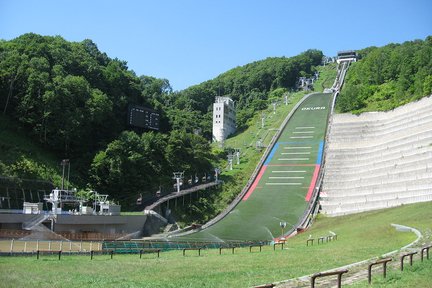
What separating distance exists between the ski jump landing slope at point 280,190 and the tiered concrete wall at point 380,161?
231 centimetres

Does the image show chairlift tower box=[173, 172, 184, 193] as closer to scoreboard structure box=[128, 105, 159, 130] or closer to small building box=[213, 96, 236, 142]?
scoreboard structure box=[128, 105, 159, 130]

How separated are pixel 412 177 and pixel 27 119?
37.5 m

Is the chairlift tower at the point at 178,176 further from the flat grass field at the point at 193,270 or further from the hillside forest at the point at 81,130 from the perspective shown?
the flat grass field at the point at 193,270

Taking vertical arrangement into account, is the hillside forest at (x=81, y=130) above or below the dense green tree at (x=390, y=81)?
below

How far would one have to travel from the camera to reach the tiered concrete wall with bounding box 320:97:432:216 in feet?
133

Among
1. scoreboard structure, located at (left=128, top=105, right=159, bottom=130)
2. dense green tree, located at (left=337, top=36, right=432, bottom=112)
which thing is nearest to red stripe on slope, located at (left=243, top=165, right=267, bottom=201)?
scoreboard structure, located at (left=128, top=105, right=159, bottom=130)

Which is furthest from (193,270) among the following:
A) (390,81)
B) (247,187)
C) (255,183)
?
(390,81)

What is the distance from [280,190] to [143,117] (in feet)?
64.9

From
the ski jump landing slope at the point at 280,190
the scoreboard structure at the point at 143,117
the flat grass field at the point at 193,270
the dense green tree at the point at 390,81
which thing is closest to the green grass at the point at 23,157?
the scoreboard structure at the point at 143,117

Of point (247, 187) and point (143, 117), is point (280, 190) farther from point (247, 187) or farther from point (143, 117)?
point (143, 117)

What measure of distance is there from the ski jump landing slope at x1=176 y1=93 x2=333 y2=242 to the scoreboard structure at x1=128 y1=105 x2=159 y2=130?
15.1 meters

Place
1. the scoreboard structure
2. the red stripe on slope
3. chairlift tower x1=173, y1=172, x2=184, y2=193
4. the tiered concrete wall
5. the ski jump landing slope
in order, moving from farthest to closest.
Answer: the scoreboard structure → the red stripe on slope → chairlift tower x1=173, y1=172, x2=184, y2=193 → the ski jump landing slope → the tiered concrete wall

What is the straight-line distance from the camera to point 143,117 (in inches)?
2313

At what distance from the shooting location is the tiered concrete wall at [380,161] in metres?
40.6
